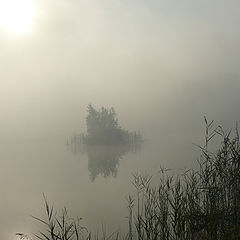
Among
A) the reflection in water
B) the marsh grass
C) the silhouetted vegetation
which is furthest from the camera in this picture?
the silhouetted vegetation

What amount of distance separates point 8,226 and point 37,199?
626 cm

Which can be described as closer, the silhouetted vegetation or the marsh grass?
the marsh grass

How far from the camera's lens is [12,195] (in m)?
23.6

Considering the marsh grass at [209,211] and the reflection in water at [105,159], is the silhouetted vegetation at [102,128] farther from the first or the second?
the marsh grass at [209,211]

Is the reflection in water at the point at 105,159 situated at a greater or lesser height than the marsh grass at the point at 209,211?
greater

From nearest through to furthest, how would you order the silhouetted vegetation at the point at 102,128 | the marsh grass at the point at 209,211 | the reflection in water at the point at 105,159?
the marsh grass at the point at 209,211 < the reflection in water at the point at 105,159 < the silhouetted vegetation at the point at 102,128

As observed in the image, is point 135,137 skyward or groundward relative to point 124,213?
skyward

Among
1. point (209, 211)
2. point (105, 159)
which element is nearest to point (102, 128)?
point (105, 159)

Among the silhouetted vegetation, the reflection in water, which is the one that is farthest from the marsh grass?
the silhouetted vegetation

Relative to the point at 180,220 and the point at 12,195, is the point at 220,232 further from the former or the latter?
the point at 12,195

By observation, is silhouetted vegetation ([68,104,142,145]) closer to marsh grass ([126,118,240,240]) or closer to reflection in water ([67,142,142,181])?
reflection in water ([67,142,142,181])

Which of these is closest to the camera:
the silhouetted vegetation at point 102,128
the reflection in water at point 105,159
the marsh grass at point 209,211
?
the marsh grass at point 209,211

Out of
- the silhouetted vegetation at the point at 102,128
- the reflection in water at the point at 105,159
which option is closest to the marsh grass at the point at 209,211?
the reflection in water at the point at 105,159

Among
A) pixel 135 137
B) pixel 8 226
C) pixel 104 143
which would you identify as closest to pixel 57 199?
pixel 8 226
